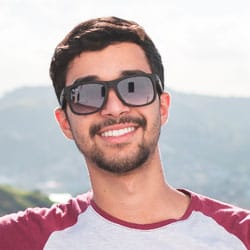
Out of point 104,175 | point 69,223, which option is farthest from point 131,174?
point 69,223

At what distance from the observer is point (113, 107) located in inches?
327

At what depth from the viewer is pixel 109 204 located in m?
8.58

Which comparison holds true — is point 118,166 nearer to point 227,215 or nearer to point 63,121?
point 63,121

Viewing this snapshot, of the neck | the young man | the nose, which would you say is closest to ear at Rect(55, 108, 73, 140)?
the young man

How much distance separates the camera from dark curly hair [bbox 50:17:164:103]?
27.9 feet

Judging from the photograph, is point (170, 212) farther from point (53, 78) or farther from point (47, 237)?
point (53, 78)

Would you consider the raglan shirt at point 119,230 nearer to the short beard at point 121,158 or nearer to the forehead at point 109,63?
the short beard at point 121,158

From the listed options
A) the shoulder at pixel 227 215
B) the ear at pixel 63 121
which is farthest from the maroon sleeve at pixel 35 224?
the shoulder at pixel 227 215

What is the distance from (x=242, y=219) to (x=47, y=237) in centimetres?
221

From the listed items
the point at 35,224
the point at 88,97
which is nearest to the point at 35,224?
the point at 35,224

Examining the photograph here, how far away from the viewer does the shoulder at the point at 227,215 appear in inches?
317

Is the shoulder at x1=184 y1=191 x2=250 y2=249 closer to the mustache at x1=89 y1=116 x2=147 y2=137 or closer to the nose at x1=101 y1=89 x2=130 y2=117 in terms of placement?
the mustache at x1=89 y1=116 x2=147 y2=137

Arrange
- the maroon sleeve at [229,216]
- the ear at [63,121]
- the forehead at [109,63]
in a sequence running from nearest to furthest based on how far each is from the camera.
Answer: the maroon sleeve at [229,216] → the forehead at [109,63] → the ear at [63,121]

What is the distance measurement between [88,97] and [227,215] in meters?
2.10
